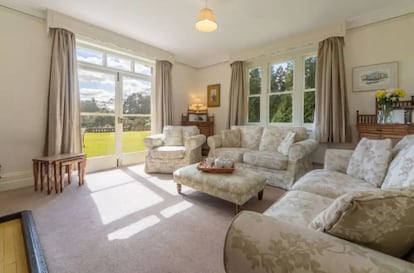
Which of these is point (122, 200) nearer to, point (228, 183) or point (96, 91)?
point (228, 183)

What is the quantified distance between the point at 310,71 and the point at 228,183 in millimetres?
3149

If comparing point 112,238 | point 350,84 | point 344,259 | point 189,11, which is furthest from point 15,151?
point 350,84

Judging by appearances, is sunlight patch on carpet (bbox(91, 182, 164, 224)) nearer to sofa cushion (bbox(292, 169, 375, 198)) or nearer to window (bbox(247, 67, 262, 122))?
sofa cushion (bbox(292, 169, 375, 198))

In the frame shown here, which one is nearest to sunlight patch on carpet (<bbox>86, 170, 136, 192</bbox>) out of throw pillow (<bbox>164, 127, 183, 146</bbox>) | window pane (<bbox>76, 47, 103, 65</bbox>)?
throw pillow (<bbox>164, 127, 183, 146</bbox>)

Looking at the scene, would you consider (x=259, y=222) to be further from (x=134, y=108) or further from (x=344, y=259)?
(x=134, y=108)

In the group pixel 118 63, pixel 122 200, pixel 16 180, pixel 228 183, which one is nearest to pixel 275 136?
pixel 228 183

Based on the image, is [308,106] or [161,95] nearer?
[308,106]

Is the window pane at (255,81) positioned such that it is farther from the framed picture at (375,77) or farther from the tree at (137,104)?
the tree at (137,104)

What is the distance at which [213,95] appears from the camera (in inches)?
214

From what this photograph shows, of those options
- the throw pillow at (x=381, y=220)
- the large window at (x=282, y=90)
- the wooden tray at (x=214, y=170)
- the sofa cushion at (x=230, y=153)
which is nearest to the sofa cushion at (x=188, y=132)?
the sofa cushion at (x=230, y=153)

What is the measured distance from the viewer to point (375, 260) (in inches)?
23.7

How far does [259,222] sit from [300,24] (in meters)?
3.80

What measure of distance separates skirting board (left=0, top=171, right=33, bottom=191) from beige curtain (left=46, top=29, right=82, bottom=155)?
44 centimetres

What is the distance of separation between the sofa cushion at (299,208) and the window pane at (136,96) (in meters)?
3.88
